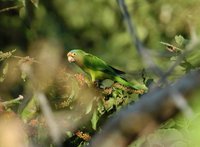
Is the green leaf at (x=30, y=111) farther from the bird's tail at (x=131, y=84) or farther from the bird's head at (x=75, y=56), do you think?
the bird's head at (x=75, y=56)

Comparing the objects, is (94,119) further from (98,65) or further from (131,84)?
(98,65)

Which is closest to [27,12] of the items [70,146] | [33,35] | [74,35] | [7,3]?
[7,3]

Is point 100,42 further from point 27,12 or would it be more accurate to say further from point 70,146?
point 70,146

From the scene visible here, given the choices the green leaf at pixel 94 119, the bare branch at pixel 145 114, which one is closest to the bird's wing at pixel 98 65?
the green leaf at pixel 94 119

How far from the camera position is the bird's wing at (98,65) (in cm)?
177

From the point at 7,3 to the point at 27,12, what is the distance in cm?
13

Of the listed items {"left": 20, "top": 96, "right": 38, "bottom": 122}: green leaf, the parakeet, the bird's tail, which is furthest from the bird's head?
A: {"left": 20, "top": 96, "right": 38, "bottom": 122}: green leaf

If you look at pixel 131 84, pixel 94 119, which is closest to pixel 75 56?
pixel 131 84

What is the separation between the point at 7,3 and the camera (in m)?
3.43

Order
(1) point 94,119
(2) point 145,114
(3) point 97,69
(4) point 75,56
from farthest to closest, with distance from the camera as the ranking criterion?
(4) point 75,56
(3) point 97,69
(1) point 94,119
(2) point 145,114

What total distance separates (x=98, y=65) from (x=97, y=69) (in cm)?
7

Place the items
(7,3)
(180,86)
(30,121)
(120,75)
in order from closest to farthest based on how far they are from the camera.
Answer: (180,86) → (30,121) → (120,75) → (7,3)

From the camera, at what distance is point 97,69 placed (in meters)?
1.81

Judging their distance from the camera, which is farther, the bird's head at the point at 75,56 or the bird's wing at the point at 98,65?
the bird's head at the point at 75,56
